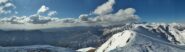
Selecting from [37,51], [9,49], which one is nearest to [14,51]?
[9,49]

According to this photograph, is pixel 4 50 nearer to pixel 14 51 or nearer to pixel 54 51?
pixel 14 51

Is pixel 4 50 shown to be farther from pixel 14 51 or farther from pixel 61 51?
pixel 61 51

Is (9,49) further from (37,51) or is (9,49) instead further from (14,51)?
(37,51)

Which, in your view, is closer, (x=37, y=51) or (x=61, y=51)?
(x=37, y=51)

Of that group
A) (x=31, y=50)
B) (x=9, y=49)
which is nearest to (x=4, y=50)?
(x=9, y=49)

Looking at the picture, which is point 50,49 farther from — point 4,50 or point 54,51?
point 4,50

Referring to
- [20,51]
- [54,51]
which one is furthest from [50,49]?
[20,51]
